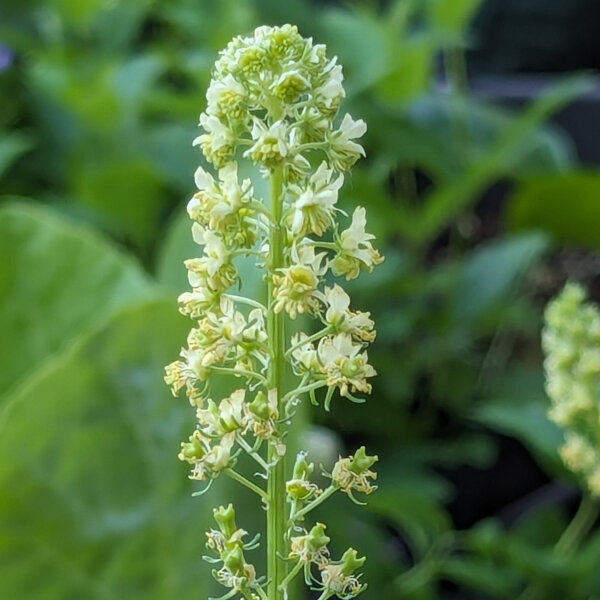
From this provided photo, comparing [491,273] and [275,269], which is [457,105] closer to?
[491,273]

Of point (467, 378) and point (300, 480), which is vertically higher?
point (467, 378)

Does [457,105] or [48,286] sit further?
[457,105]

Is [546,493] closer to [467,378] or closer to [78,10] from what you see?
[467,378]

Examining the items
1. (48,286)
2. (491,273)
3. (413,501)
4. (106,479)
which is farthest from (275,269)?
(491,273)

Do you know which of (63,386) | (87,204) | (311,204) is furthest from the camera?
(87,204)

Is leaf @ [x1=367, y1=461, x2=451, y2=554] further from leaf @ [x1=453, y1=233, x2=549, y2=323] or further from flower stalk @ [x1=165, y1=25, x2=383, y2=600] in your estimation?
flower stalk @ [x1=165, y1=25, x2=383, y2=600]

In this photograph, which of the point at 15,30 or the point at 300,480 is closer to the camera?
the point at 300,480

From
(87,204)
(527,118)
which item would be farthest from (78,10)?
(527,118)

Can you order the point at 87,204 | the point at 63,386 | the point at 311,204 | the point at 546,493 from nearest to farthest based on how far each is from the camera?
the point at 311,204
the point at 63,386
the point at 87,204
the point at 546,493
